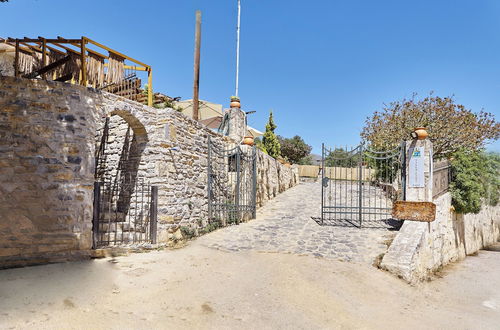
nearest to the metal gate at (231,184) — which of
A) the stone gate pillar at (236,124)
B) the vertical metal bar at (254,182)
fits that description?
the vertical metal bar at (254,182)

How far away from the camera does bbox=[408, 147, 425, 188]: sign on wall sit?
6957mm

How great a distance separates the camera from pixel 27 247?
188 inches

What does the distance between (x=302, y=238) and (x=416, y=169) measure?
3.39 m

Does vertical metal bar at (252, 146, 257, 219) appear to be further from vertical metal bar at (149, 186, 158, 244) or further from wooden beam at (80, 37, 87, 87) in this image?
wooden beam at (80, 37, 87, 87)

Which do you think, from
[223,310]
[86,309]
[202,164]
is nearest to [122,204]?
[202,164]

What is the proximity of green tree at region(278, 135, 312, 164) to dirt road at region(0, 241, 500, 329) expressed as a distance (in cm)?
2280

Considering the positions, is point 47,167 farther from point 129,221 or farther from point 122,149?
point 122,149

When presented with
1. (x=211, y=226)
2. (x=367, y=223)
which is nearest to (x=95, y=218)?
(x=211, y=226)

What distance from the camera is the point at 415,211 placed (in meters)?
6.66

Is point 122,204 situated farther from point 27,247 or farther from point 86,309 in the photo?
point 86,309

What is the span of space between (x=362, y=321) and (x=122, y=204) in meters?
6.38

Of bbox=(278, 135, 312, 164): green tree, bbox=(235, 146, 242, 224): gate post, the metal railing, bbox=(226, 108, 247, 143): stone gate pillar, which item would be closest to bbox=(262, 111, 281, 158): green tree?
bbox=(278, 135, 312, 164): green tree

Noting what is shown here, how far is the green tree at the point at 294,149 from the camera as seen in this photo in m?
28.1

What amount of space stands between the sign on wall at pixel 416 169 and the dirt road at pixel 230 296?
94.4 inches
